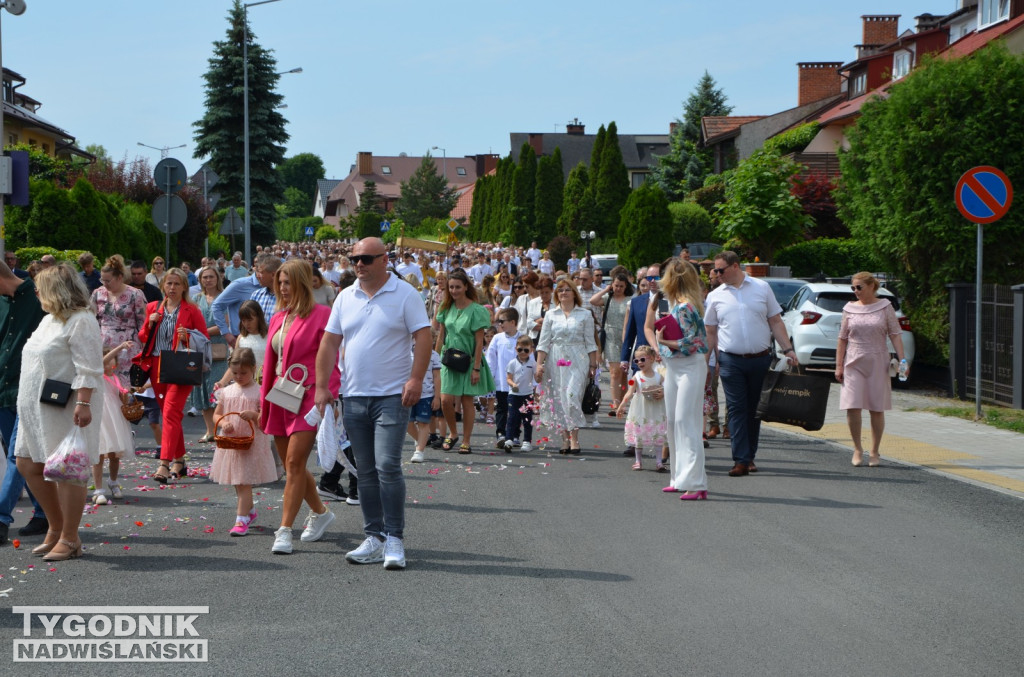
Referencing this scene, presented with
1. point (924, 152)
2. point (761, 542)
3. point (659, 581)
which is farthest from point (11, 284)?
point (924, 152)

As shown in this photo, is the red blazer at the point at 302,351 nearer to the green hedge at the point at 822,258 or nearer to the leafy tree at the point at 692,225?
the green hedge at the point at 822,258

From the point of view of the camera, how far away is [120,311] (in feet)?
36.8

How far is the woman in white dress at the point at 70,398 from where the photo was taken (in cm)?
736

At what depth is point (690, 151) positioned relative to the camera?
7812 cm

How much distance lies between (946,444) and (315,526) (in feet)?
26.0

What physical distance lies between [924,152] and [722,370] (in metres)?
8.76

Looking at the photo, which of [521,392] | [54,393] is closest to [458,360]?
[521,392]

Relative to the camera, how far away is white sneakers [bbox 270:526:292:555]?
7441 mm

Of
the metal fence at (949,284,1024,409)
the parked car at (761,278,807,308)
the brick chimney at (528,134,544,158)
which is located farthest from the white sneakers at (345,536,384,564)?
the brick chimney at (528,134,544,158)

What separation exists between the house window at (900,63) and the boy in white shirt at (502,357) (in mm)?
43799

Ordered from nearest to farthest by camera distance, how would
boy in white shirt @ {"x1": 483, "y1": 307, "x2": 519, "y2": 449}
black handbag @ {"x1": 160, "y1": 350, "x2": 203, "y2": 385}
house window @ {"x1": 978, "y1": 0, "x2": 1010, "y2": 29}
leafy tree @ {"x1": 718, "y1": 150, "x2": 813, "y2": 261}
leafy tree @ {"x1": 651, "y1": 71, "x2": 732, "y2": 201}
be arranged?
black handbag @ {"x1": 160, "y1": 350, "x2": 203, "y2": 385} < boy in white shirt @ {"x1": 483, "y1": 307, "x2": 519, "y2": 449} < leafy tree @ {"x1": 718, "y1": 150, "x2": 813, "y2": 261} < house window @ {"x1": 978, "y1": 0, "x2": 1010, "y2": 29} < leafy tree @ {"x1": 651, "y1": 71, "x2": 732, "y2": 201}

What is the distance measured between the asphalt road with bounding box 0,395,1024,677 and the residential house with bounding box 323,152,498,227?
14807 centimetres

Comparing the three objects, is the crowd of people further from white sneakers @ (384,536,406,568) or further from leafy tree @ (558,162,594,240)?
leafy tree @ (558,162,594,240)

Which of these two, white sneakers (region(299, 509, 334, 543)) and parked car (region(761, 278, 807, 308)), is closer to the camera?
white sneakers (region(299, 509, 334, 543))
